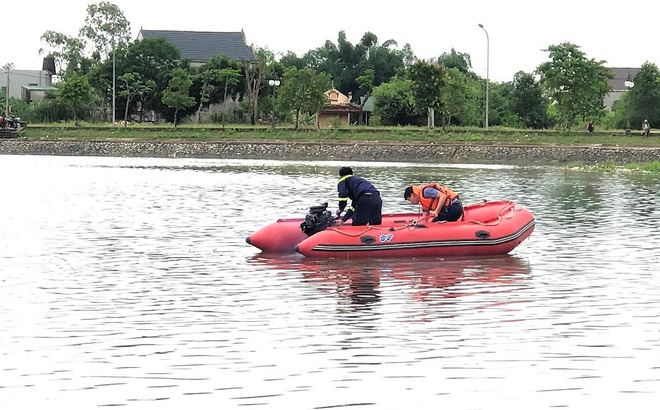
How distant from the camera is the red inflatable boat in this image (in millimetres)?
21156

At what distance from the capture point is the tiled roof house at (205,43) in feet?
398

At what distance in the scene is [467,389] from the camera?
11273 millimetres

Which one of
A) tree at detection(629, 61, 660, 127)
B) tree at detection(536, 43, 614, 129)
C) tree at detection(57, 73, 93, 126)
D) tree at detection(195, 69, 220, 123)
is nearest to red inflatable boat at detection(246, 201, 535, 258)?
tree at detection(536, 43, 614, 129)

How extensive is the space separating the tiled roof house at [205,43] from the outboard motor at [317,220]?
99469 millimetres

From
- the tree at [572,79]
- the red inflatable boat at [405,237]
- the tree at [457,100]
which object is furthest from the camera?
the tree at [457,100]

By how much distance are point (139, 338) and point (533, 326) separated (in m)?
4.72

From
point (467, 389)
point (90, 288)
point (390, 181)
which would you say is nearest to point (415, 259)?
point (90, 288)

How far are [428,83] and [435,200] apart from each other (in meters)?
58.7

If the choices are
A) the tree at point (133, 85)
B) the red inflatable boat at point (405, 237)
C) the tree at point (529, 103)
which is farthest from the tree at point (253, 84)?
the red inflatable boat at point (405, 237)

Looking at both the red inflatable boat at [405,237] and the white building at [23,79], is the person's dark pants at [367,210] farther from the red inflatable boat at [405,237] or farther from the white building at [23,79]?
the white building at [23,79]

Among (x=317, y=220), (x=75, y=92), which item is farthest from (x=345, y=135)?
(x=317, y=220)

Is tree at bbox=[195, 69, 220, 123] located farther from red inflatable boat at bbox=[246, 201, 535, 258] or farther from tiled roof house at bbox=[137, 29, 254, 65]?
red inflatable boat at bbox=[246, 201, 535, 258]

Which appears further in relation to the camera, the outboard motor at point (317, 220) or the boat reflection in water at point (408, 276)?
the outboard motor at point (317, 220)

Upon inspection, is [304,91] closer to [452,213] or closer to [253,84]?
[253,84]
